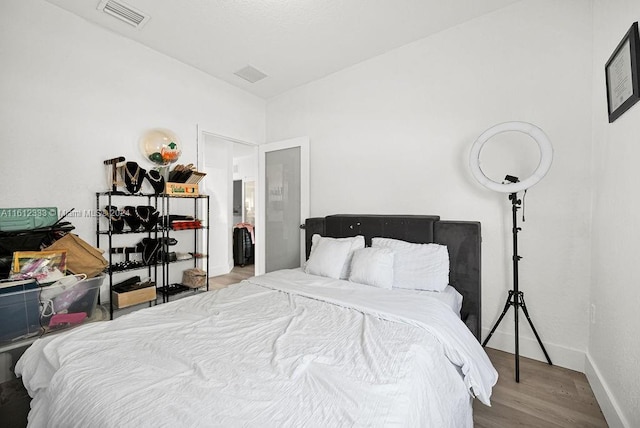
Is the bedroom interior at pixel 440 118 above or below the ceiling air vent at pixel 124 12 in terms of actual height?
below

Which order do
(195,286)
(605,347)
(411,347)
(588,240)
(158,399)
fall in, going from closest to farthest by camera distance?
(158,399) < (411,347) < (605,347) < (588,240) < (195,286)

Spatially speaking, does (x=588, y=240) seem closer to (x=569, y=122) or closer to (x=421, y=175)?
(x=569, y=122)

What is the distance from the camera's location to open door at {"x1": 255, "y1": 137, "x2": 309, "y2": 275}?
146 inches

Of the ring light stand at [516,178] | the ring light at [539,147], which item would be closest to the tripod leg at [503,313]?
the ring light stand at [516,178]

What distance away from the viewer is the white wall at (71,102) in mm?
2182

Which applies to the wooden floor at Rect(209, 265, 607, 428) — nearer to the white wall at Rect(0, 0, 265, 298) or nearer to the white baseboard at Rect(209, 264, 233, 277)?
the white wall at Rect(0, 0, 265, 298)

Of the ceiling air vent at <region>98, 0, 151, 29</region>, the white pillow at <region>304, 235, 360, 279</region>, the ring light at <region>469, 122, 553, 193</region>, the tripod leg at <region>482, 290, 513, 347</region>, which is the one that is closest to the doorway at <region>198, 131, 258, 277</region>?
the ceiling air vent at <region>98, 0, 151, 29</region>

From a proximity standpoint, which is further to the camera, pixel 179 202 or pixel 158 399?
pixel 179 202

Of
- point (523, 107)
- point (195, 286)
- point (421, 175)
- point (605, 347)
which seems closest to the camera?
point (605, 347)

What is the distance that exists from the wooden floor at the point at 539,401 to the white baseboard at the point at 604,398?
0.04m

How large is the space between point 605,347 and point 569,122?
1563 mm

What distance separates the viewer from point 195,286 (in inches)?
127

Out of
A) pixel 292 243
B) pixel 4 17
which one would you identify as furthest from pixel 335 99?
pixel 4 17

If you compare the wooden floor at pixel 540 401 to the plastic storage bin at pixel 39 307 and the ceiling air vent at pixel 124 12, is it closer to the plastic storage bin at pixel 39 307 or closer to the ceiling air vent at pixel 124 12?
the plastic storage bin at pixel 39 307
